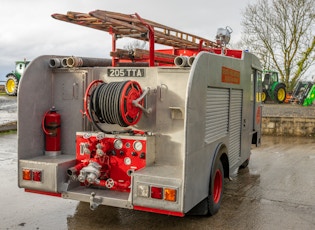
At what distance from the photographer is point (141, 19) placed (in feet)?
16.3

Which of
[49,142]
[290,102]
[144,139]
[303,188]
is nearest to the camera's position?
[144,139]

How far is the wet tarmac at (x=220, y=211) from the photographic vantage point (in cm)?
473

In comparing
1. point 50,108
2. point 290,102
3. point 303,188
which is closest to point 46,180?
point 50,108

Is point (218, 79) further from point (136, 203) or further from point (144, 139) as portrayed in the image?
point (136, 203)

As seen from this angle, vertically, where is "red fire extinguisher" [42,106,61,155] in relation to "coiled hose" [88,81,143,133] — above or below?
below

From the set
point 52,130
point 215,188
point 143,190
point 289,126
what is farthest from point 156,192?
point 289,126

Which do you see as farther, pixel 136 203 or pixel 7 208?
pixel 7 208

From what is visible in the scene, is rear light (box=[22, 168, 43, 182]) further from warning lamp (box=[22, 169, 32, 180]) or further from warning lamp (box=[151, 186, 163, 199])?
warning lamp (box=[151, 186, 163, 199])

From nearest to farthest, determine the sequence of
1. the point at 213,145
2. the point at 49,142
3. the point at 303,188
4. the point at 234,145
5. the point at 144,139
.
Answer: the point at 144,139, the point at 213,145, the point at 49,142, the point at 234,145, the point at 303,188

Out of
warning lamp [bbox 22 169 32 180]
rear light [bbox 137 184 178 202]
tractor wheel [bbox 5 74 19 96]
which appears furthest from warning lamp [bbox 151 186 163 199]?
tractor wheel [bbox 5 74 19 96]

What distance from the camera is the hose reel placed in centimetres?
427

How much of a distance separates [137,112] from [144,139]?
1.19 ft

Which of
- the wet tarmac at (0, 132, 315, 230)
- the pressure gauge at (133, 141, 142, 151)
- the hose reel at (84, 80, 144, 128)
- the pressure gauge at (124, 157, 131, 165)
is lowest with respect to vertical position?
the wet tarmac at (0, 132, 315, 230)

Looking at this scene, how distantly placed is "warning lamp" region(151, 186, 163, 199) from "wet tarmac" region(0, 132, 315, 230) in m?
0.85
